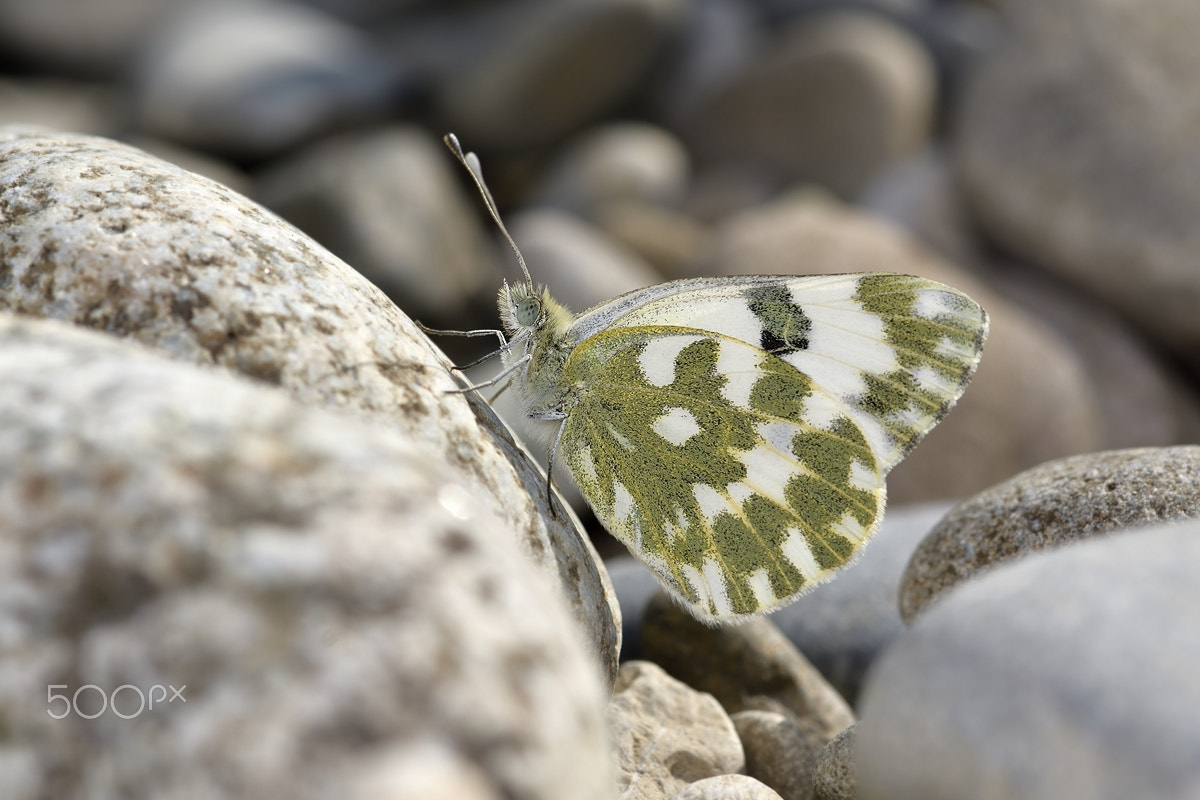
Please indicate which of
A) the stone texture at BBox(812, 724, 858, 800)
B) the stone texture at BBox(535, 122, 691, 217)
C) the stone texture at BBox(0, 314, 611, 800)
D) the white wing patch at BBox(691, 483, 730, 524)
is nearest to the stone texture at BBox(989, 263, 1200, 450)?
the stone texture at BBox(535, 122, 691, 217)

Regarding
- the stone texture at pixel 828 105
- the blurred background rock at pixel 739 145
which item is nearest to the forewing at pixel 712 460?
the blurred background rock at pixel 739 145

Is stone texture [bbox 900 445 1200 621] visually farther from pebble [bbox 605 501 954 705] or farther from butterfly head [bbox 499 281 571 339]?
butterfly head [bbox 499 281 571 339]

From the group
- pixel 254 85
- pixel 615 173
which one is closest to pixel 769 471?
pixel 615 173

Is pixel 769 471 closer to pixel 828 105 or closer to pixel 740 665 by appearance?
pixel 740 665

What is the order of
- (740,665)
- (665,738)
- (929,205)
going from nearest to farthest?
1. (665,738)
2. (740,665)
3. (929,205)

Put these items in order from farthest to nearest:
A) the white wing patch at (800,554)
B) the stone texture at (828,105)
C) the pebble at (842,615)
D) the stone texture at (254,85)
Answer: the stone texture at (254,85) → the stone texture at (828,105) → the pebble at (842,615) → the white wing patch at (800,554)

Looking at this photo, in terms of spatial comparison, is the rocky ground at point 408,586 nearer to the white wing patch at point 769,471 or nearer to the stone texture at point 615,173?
the white wing patch at point 769,471

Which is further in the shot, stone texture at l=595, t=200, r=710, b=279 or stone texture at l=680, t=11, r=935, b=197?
stone texture at l=680, t=11, r=935, b=197
